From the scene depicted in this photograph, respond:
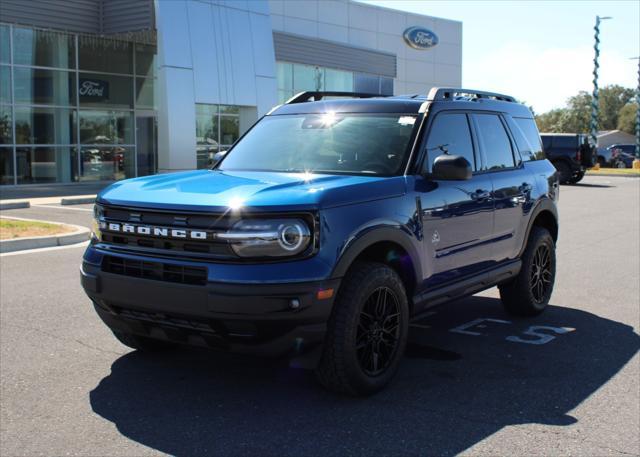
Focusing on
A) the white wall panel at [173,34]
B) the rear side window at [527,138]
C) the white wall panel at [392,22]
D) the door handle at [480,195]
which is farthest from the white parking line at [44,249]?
the white wall panel at [392,22]

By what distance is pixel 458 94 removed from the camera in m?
5.91

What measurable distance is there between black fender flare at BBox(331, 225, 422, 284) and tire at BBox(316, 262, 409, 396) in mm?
154

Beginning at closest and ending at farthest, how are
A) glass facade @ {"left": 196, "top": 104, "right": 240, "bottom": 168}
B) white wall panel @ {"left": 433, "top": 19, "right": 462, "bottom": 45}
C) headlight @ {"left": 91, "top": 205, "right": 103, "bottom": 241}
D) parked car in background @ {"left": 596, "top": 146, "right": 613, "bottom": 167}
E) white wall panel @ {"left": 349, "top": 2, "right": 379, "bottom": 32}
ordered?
headlight @ {"left": 91, "top": 205, "right": 103, "bottom": 241}, glass facade @ {"left": 196, "top": 104, "right": 240, "bottom": 168}, white wall panel @ {"left": 349, "top": 2, "right": 379, "bottom": 32}, white wall panel @ {"left": 433, "top": 19, "right": 462, "bottom": 45}, parked car in background @ {"left": 596, "top": 146, "right": 613, "bottom": 167}

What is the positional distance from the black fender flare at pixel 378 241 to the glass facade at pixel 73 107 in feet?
68.6

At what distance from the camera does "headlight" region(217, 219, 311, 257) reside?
399 cm

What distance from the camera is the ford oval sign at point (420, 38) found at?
41312 millimetres

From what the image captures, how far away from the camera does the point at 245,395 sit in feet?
14.9

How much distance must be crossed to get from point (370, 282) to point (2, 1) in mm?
21372

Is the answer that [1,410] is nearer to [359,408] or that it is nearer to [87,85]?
[359,408]

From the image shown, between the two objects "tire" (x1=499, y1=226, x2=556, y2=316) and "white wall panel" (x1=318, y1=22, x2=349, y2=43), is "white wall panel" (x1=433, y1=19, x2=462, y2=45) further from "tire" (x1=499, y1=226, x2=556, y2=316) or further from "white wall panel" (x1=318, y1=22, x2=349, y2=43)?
"tire" (x1=499, y1=226, x2=556, y2=316)

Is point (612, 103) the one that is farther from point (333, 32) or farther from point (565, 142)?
point (565, 142)

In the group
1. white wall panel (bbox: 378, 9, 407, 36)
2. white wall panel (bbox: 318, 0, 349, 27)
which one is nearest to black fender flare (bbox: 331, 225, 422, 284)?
white wall panel (bbox: 318, 0, 349, 27)

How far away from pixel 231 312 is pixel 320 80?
31.5 m

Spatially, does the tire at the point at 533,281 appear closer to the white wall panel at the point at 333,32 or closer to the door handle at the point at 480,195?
the door handle at the point at 480,195
